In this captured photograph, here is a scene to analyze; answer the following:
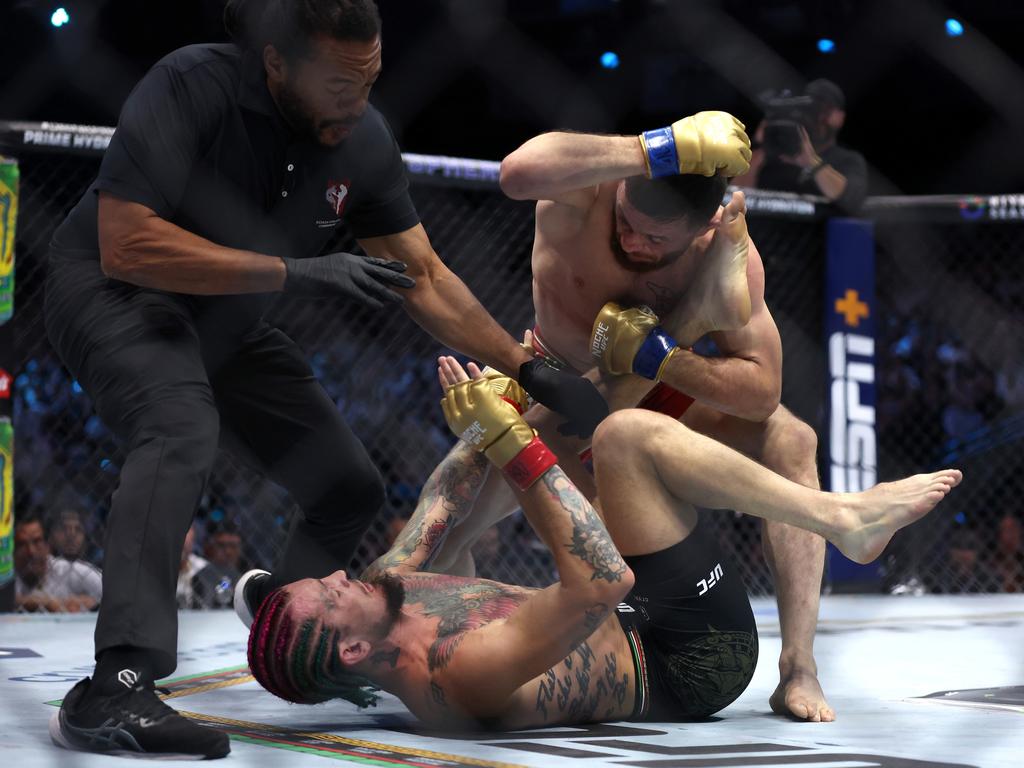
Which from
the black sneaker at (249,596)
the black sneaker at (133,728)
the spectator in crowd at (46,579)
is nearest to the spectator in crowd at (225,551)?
the spectator in crowd at (46,579)

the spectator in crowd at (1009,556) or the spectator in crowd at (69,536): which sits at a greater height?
the spectator in crowd at (1009,556)

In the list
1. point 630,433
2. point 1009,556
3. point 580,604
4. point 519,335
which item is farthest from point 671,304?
point 1009,556

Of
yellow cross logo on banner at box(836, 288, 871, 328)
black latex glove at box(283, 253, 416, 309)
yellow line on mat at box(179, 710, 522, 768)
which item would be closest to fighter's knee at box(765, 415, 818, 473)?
black latex glove at box(283, 253, 416, 309)

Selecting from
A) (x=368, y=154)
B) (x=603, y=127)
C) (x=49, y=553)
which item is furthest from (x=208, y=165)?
(x=603, y=127)

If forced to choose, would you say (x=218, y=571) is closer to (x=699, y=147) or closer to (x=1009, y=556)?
(x=699, y=147)

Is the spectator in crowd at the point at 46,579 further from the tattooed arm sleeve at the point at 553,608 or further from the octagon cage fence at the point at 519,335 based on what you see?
the tattooed arm sleeve at the point at 553,608

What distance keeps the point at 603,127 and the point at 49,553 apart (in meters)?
3.35

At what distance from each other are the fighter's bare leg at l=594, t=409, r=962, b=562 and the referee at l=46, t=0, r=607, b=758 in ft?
0.71

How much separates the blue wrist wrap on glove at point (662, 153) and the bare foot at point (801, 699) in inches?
30.5

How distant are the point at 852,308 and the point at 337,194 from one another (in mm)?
2415

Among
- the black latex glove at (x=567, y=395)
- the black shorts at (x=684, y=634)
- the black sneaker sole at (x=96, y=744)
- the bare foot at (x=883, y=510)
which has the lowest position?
the black sneaker sole at (x=96, y=744)

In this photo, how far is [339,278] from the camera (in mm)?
1765

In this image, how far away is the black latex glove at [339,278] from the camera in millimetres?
1760

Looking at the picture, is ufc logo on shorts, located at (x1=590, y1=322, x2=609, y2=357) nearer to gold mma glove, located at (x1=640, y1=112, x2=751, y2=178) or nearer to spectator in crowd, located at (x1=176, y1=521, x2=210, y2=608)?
gold mma glove, located at (x1=640, y1=112, x2=751, y2=178)
